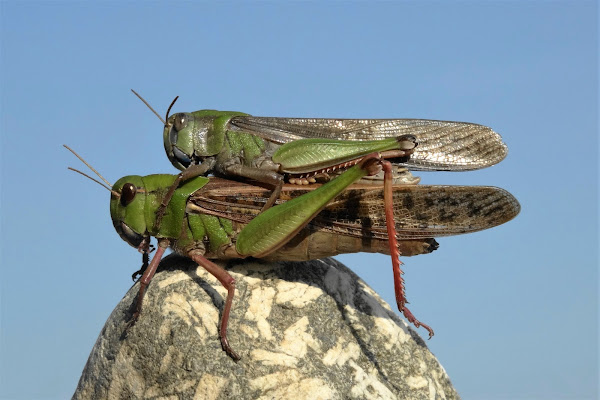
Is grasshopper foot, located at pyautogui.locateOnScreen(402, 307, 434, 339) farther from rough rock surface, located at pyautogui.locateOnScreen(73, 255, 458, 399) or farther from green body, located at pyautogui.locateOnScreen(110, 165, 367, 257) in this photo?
green body, located at pyautogui.locateOnScreen(110, 165, 367, 257)

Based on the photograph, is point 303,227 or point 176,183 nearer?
point 303,227

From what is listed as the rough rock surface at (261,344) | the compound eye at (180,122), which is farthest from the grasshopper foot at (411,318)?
the compound eye at (180,122)

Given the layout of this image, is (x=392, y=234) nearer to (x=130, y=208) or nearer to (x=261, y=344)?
(x=261, y=344)

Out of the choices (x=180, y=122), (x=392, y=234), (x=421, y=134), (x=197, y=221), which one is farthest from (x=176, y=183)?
(x=421, y=134)

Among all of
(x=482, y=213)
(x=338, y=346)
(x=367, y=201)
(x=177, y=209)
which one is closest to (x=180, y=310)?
(x=177, y=209)

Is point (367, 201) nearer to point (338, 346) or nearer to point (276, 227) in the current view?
point (276, 227)
